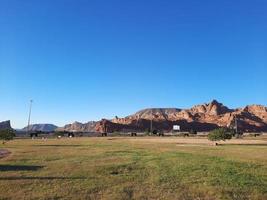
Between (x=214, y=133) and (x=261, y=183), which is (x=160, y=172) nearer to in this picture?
(x=261, y=183)

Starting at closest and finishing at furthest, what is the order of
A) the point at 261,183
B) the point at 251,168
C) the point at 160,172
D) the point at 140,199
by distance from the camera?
the point at 140,199
the point at 261,183
the point at 160,172
the point at 251,168

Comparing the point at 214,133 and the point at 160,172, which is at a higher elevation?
the point at 214,133

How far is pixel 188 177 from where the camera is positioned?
25156mm

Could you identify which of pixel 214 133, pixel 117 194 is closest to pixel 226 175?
pixel 117 194

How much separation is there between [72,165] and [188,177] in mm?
9800

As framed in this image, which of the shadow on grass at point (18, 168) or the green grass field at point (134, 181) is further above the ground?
the shadow on grass at point (18, 168)

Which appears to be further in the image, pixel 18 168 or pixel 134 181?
pixel 18 168

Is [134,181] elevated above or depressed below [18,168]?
below

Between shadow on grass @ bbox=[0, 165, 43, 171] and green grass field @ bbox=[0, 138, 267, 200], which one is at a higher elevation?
shadow on grass @ bbox=[0, 165, 43, 171]

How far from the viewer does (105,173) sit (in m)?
26.7

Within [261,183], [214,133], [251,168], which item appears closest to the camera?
[261,183]

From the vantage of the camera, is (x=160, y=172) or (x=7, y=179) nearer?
(x=7, y=179)

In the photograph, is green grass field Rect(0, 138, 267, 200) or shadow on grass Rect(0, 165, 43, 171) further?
shadow on grass Rect(0, 165, 43, 171)

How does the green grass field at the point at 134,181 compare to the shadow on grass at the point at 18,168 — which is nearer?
the green grass field at the point at 134,181
